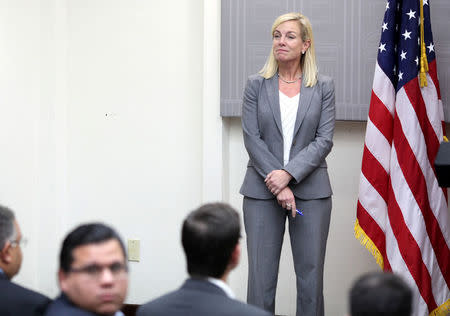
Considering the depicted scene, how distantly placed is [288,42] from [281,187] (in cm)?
73

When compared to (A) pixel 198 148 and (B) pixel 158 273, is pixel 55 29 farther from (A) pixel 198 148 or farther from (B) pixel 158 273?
(B) pixel 158 273

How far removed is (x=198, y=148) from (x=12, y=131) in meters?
1.15

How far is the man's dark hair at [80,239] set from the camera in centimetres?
187

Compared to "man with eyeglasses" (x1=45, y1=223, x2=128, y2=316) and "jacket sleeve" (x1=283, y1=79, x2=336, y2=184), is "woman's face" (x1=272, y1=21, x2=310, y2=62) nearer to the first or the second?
"jacket sleeve" (x1=283, y1=79, x2=336, y2=184)

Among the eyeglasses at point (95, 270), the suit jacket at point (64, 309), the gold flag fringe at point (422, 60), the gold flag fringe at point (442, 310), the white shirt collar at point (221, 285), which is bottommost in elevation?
the gold flag fringe at point (442, 310)

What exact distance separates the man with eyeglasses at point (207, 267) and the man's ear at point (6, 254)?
0.42 metres

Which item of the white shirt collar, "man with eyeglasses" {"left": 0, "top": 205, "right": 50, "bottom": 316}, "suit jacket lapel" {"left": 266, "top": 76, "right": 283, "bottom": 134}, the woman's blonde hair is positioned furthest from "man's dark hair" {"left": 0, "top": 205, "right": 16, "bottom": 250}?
the woman's blonde hair

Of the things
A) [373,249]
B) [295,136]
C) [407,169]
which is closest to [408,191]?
[407,169]

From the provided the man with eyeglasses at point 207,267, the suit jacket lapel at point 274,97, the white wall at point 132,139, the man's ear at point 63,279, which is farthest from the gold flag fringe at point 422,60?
the man's ear at point 63,279

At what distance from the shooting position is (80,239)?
187 cm

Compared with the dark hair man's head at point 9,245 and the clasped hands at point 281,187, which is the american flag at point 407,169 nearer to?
the clasped hands at point 281,187

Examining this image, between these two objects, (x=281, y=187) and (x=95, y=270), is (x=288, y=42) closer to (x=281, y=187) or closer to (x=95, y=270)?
(x=281, y=187)

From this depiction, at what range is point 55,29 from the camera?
4938 millimetres

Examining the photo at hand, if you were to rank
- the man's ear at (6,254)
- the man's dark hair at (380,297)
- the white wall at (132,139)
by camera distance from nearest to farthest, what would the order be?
the man's dark hair at (380,297) < the man's ear at (6,254) < the white wall at (132,139)
